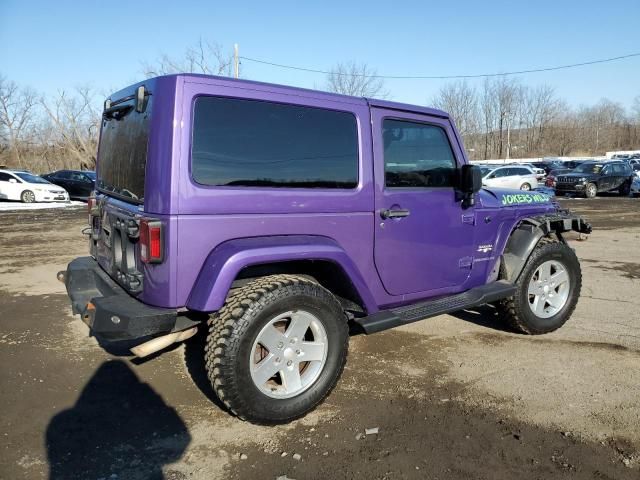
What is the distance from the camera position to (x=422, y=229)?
387 cm

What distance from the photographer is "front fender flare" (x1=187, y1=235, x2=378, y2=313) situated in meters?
2.82

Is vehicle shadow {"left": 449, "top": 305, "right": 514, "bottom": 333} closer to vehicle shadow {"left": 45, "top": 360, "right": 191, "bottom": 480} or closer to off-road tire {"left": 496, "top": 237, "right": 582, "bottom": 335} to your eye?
off-road tire {"left": 496, "top": 237, "right": 582, "bottom": 335}

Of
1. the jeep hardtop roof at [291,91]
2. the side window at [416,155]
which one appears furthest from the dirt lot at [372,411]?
the jeep hardtop roof at [291,91]

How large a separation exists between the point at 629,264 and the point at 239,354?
24.8 feet

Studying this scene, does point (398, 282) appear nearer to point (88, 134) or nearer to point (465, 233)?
point (465, 233)

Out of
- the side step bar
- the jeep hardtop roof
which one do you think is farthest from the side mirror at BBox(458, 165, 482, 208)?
the side step bar

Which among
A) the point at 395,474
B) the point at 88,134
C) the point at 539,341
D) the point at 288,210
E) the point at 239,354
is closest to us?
the point at 395,474

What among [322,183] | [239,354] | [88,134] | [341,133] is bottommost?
[239,354]

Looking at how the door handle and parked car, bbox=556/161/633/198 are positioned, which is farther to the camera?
parked car, bbox=556/161/633/198

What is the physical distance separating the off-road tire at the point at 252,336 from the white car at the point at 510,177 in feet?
68.7

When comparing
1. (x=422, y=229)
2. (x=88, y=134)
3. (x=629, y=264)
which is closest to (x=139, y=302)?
(x=422, y=229)

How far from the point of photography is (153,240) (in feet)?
9.25

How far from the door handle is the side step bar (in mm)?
709

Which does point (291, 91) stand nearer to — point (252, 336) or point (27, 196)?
point (252, 336)
